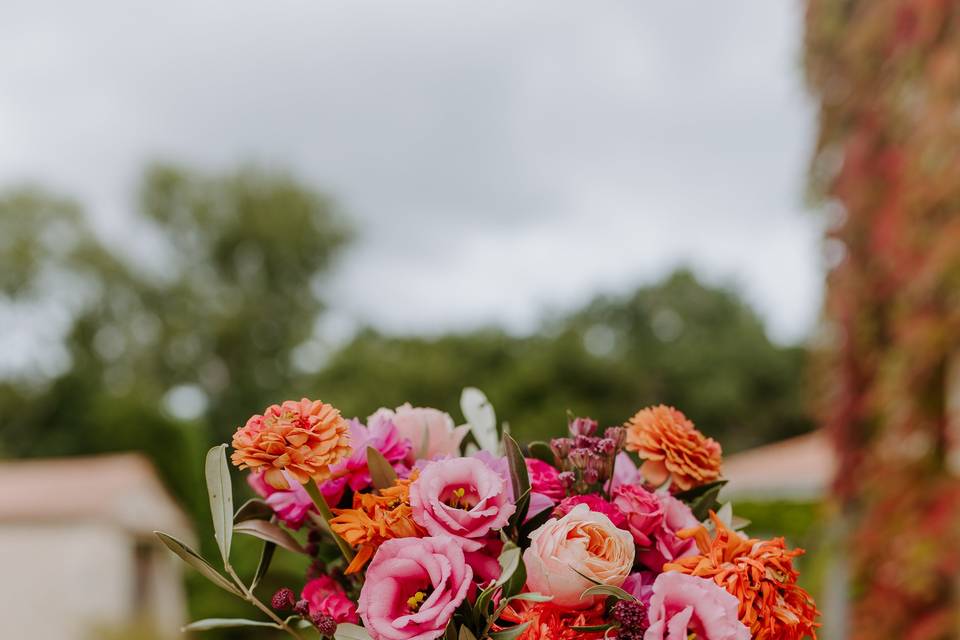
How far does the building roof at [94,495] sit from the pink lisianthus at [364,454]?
895cm

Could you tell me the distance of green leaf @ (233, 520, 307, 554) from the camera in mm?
797

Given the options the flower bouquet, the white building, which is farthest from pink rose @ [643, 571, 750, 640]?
the white building

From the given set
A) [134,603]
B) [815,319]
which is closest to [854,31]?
[815,319]

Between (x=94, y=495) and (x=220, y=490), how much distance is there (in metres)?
9.44

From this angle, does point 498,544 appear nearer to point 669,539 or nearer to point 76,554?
point 669,539

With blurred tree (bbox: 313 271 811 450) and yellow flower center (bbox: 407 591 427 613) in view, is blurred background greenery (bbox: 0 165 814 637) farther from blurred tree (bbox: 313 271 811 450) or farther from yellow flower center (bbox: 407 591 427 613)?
yellow flower center (bbox: 407 591 427 613)

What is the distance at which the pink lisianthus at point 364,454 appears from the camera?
803 mm

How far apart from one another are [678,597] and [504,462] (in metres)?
0.20

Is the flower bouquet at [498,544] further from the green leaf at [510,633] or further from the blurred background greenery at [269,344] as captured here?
the blurred background greenery at [269,344]

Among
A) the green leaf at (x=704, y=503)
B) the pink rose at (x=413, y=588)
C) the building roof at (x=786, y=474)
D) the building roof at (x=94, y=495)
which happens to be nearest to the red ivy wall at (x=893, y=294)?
the green leaf at (x=704, y=503)

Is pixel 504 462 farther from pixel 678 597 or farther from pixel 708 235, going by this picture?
pixel 708 235

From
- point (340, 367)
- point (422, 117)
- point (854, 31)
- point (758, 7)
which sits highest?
point (422, 117)

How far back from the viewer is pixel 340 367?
1850cm

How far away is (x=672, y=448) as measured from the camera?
84cm
